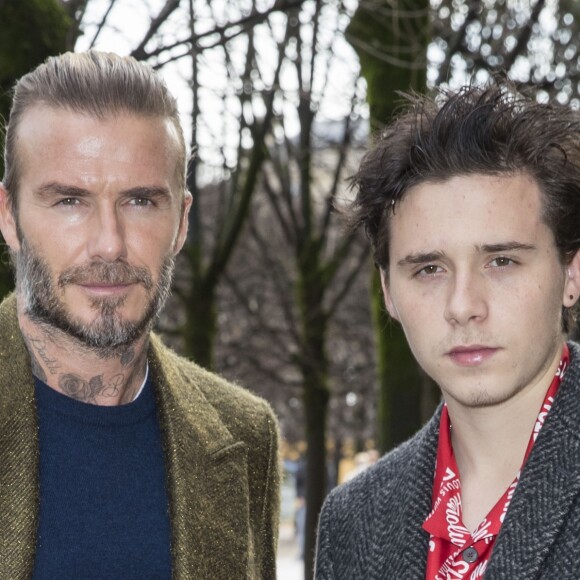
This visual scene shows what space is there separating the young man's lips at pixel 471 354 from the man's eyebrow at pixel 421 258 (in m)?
0.29

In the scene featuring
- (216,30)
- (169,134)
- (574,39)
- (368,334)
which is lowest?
(368,334)

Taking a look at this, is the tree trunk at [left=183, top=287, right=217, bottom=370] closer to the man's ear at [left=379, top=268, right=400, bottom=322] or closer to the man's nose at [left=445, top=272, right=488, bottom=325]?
the man's ear at [left=379, top=268, right=400, bottom=322]

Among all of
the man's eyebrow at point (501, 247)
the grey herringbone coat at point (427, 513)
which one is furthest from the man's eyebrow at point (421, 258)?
the grey herringbone coat at point (427, 513)

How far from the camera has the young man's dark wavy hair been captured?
3.41m

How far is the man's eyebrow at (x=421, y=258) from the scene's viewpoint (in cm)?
334

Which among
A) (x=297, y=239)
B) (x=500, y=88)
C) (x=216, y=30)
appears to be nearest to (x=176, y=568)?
(x=500, y=88)

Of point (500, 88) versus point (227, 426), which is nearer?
point (500, 88)

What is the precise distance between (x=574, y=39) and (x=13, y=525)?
906 centimetres

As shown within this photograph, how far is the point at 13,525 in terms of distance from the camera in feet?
11.1

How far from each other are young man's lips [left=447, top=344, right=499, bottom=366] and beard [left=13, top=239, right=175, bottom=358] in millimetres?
1032

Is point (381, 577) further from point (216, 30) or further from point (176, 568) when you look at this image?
point (216, 30)

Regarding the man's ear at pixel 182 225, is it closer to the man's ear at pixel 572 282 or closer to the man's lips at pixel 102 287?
the man's lips at pixel 102 287

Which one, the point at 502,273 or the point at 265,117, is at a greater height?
the point at 265,117

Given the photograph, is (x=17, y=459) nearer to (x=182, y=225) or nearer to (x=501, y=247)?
(x=182, y=225)
